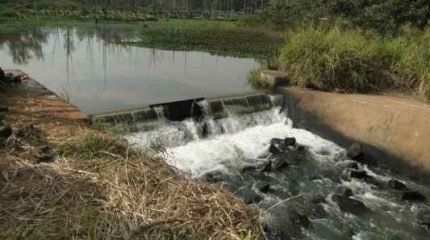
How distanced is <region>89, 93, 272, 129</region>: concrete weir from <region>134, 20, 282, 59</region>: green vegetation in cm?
509

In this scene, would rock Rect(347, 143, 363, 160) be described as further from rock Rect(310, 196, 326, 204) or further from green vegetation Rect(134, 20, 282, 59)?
green vegetation Rect(134, 20, 282, 59)

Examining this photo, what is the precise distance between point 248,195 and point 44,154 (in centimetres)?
264

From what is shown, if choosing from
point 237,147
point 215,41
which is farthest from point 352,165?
point 215,41

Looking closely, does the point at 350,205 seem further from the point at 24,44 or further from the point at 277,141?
the point at 24,44

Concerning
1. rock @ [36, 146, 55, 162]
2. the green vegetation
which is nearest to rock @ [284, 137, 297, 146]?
rock @ [36, 146, 55, 162]

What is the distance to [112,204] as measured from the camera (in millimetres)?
2443

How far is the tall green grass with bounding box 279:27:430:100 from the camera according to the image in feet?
24.5

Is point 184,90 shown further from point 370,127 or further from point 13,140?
point 13,140

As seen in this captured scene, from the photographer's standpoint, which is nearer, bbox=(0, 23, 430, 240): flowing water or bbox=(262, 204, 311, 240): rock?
bbox=(262, 204, 311, 240): rock

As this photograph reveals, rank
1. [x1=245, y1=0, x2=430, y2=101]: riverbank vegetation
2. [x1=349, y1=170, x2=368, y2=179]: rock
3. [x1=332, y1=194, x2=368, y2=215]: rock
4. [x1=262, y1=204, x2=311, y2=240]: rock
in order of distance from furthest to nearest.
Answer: [x1=245, y1=0, x2=430, y2=101]: riverbank vegetation
[x1=349, y1=170, x2=368, y2=179]: rock
[x1=332, y1=194, x2=368, y2=215]: rock
[x1=262, y1=204, x2=311, y2=240]: rock

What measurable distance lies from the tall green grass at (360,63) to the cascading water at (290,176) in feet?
2.92

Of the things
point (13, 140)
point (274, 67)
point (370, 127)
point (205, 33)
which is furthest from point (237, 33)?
point (13, 140)

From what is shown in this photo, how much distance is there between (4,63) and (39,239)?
363 inches

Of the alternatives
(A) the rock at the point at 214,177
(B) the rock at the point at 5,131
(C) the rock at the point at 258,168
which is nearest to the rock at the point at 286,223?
(A) the rock at the point at 214,177
